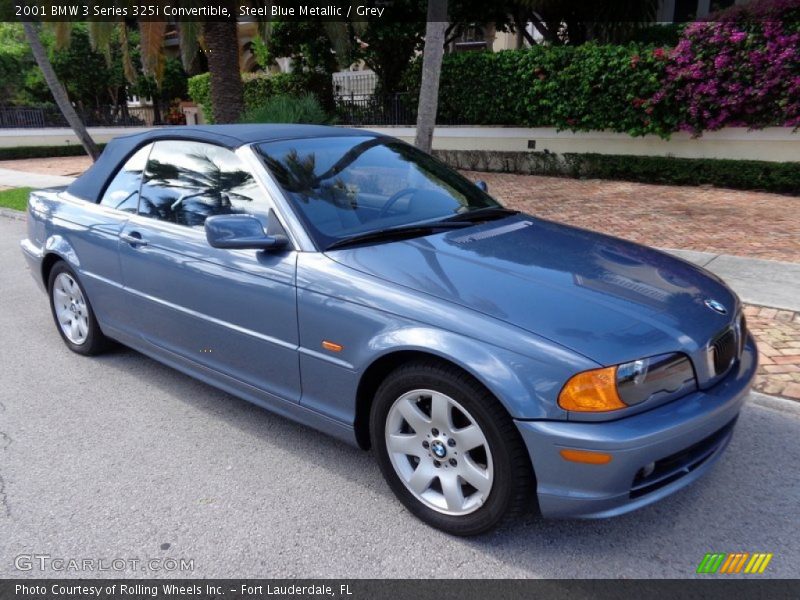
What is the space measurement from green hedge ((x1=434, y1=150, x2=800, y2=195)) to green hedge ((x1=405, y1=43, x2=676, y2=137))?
0.71 m

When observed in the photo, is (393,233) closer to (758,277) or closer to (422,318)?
(422,318)

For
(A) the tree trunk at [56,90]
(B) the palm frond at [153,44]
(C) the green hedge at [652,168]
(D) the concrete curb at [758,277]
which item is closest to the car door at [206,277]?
(D) the concrete curb at [758,277]

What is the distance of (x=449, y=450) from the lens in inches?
105

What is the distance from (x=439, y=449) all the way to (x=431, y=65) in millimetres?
7745

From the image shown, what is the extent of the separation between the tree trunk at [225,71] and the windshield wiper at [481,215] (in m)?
11.1

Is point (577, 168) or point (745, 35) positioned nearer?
point (745, 35)

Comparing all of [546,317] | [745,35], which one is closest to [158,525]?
[546,317]

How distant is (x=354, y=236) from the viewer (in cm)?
314

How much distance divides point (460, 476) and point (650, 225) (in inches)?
287

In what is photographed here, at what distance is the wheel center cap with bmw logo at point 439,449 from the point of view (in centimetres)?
267

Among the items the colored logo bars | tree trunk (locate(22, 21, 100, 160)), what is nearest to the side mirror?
the colored logo bars

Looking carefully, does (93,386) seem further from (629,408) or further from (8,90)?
(8,90)

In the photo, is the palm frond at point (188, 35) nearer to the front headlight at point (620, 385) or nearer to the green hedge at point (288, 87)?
the green hedge at point (288, 87)

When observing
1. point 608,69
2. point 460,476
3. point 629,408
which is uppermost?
point 608,69
